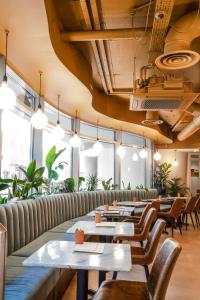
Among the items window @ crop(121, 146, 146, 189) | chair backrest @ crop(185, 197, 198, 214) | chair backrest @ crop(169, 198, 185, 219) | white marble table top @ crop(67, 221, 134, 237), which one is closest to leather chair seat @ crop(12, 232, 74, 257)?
white marble table top @ crop(67, 221, 134, 237)

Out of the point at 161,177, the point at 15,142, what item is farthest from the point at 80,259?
the point at 161,177

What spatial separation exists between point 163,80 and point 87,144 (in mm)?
4732

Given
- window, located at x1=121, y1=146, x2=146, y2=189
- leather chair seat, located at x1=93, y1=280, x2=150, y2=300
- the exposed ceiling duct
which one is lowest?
leather chair seat, located at x1=93, y1=280, x2=150, y2=300

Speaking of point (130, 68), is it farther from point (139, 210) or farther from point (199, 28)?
point (139, 210)

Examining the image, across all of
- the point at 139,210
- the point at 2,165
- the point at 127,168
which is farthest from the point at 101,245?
the point at 127,168

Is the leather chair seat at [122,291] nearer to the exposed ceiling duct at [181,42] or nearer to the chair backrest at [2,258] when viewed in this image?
the chair backrest at [2,258]

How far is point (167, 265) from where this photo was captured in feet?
5.94

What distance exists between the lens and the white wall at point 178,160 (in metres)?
12.6

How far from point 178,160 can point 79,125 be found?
6.32 m

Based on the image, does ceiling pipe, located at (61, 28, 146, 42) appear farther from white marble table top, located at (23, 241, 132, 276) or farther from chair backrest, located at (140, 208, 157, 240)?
white marble table top, located at (23, 241, 132, 276)

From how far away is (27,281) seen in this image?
92.7 inches

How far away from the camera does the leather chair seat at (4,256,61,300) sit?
6.99 ft

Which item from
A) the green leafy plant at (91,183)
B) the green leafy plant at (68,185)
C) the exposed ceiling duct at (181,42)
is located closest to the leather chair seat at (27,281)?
the exposed ceiling duct at (181,42)

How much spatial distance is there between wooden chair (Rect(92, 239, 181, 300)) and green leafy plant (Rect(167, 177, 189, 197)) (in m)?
9.55
